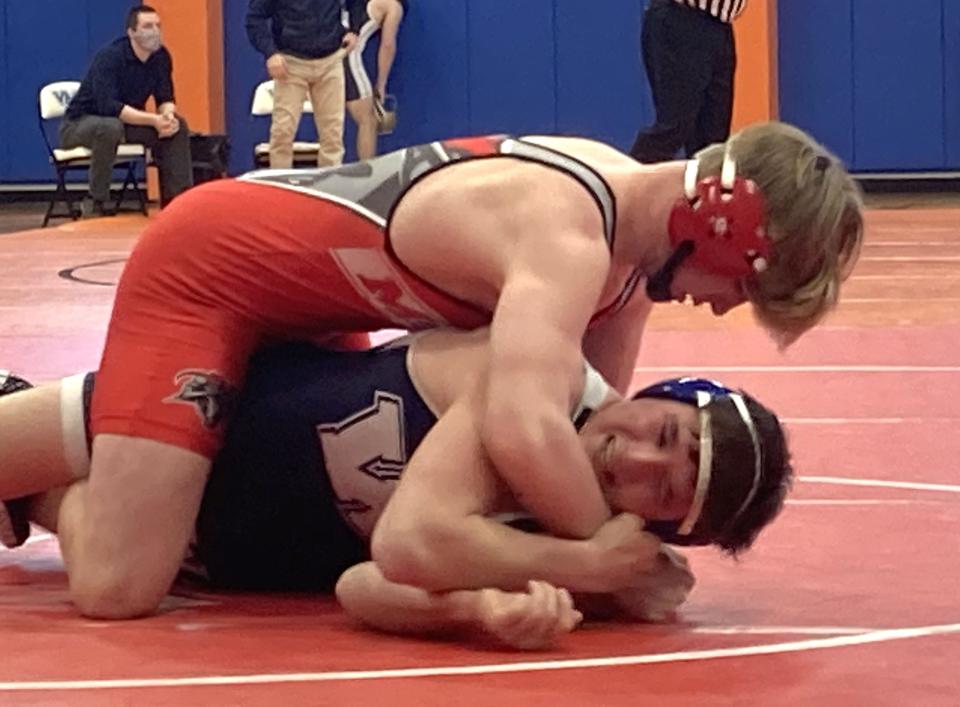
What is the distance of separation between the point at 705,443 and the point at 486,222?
428mm

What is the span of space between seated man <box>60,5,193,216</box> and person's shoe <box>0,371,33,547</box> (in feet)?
30.9

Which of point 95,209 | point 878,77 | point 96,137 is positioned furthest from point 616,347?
point 878,77

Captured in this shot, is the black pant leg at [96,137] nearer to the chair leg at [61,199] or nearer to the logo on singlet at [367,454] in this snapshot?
the chair leg at [61,199]

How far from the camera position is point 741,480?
2.65 m

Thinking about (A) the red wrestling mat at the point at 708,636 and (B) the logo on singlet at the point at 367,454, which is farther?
(B) the logo on singlet at the point at 367,454

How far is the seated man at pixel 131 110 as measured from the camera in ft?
41.1

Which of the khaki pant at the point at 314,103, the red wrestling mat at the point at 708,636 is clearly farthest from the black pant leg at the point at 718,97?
the khaki pant at the point at 314,103

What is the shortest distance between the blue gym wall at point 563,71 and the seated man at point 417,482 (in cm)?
1130

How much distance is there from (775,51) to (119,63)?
185 inches

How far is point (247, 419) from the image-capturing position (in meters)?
3.01

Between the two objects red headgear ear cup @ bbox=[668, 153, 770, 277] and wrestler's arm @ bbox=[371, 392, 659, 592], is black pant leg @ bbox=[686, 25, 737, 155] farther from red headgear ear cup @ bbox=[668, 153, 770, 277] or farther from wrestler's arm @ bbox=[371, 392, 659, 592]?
wrestler's arm @ bbox=[371, 392, 659, 592]

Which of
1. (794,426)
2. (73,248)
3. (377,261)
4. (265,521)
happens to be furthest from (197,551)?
(73,248)

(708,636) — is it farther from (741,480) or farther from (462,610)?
(462,610)

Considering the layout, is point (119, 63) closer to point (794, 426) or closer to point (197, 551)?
point (794, 426)
